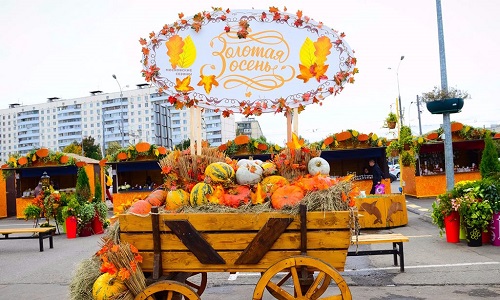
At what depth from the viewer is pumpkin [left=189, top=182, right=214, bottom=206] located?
432cm

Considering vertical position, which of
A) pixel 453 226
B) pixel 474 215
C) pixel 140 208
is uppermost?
pixel 140 208

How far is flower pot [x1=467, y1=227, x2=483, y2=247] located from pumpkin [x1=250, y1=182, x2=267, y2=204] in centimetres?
616

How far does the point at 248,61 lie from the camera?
5.23 meters

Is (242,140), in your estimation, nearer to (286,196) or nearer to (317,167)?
(317,167)

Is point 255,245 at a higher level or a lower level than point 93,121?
lower

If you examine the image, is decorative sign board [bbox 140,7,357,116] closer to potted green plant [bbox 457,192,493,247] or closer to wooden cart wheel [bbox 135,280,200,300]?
wooden cart wheel [bbox 135,280,200,300]

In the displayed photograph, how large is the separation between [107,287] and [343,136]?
1746 centimetres

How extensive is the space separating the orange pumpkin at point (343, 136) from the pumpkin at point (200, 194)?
1676 cm

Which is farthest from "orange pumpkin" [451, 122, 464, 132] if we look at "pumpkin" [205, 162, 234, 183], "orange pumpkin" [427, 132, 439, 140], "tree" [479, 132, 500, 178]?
"pumpkin" [205, 162, 234, 183]

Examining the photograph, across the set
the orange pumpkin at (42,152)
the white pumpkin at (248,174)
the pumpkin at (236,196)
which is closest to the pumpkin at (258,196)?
the pumpkin at (236,196)

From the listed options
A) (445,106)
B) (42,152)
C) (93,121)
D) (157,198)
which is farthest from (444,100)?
(93,121)

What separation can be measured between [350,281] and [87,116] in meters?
122

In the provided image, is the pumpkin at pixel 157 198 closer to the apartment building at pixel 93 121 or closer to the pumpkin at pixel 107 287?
the pumpkin at pixel 107 287

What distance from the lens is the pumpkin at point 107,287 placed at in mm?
4066
